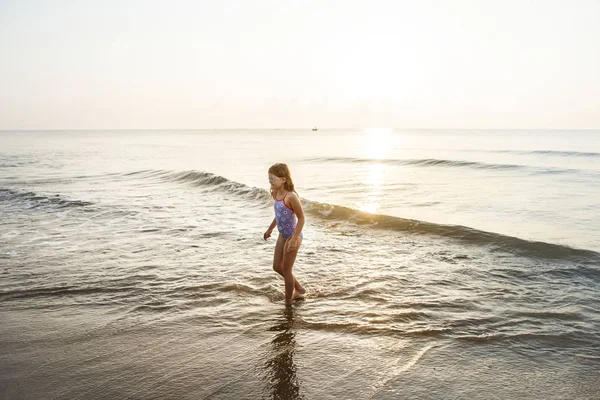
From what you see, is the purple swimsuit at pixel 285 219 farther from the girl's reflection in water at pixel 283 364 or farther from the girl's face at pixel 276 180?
the girl's reflection in water at pixel 283 364

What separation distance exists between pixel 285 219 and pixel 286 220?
0.06ft

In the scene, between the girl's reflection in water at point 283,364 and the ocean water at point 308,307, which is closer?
the girl's reflection in water at point 283,364

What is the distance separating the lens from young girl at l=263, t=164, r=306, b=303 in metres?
5.46

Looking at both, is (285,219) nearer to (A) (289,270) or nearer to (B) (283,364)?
(A) (289,270)

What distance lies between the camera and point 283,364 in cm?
415

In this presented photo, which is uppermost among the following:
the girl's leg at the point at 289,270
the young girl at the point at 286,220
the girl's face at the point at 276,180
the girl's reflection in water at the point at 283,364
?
the girl's face at the point at 276,180

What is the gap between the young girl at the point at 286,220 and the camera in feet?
17.9

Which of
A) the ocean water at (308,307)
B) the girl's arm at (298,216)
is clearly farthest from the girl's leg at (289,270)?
the ocean water at (308,307)

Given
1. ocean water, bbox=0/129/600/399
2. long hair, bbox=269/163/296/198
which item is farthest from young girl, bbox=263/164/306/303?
ocean water, bbox=0/129/600/399

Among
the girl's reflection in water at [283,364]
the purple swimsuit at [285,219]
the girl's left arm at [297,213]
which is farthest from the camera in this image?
the purple swimsuit at [285,219]

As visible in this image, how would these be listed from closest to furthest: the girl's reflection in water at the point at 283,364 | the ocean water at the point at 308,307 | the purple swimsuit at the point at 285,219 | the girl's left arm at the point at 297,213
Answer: the girl's reflection in water at the point at 283,364
the ocean water at the point at 308,307
the girl's left arm at the point at 297,213
the purple swimsuit at the point at 285,219

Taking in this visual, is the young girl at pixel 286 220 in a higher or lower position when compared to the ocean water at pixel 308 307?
higher

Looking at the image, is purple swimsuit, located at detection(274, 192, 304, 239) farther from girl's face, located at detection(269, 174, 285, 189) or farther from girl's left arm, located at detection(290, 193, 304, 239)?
girl's face, located at detection(269, 174, 285, 189)

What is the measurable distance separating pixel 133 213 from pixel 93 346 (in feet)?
29.5
